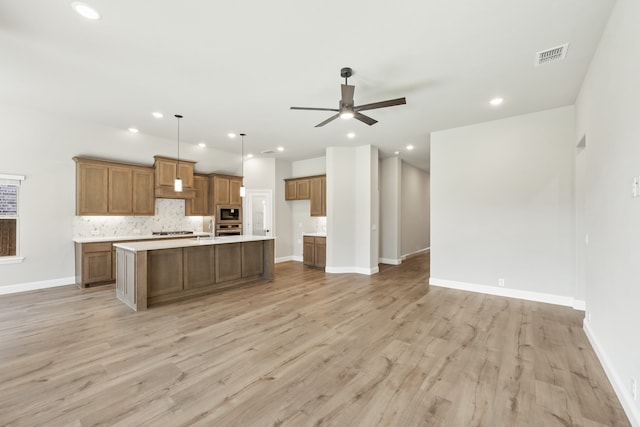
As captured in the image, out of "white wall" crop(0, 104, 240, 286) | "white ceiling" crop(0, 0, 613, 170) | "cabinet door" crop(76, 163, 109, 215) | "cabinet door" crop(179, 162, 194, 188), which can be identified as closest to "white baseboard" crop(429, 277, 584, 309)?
"white ceiling" crop(0, 0, 613, 170)

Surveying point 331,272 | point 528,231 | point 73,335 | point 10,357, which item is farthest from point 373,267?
point 10,357

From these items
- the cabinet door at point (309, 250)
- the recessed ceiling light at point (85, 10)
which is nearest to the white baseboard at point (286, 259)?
the cabinet door at point (309, 250)

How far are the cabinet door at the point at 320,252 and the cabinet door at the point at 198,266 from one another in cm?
287

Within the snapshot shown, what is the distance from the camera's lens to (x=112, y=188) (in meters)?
5.68

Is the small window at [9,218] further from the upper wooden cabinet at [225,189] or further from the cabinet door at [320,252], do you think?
the cabinet door at [320,252]

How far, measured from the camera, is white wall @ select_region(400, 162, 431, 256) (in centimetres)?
872

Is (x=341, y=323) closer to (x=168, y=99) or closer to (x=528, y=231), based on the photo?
(x=528, y=231)

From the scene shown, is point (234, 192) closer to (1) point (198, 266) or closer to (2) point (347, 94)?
(1) point (198, 266)

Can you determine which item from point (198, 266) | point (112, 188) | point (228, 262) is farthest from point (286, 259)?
point (112, 188)

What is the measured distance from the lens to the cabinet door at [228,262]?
16.8ft

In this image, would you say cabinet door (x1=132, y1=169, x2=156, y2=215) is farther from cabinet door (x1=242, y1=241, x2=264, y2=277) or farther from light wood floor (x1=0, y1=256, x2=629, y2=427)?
cabinet door (x1=242, y1=241, x2=264, y2=277)

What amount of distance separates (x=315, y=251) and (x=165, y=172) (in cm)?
398

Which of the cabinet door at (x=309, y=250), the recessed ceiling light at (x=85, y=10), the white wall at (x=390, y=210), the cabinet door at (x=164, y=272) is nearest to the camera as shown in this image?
the recessed ceiling light at (x=85, y=10)

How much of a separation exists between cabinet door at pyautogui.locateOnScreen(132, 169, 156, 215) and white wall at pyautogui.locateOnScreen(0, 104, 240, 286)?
0.67 m
